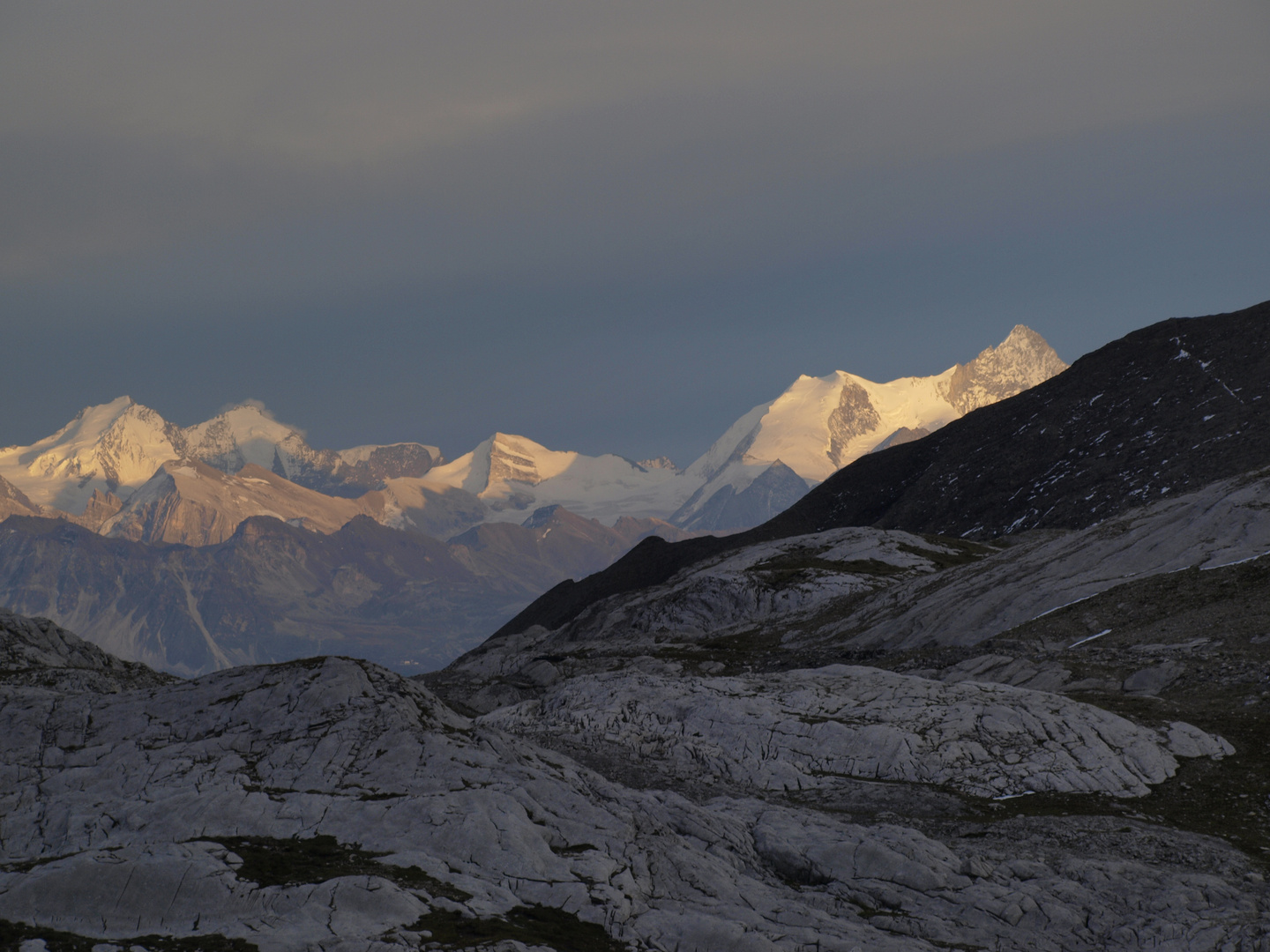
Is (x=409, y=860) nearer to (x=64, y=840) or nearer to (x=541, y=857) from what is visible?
(x=541, y=857)

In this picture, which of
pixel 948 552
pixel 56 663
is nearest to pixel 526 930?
pixel 56 663

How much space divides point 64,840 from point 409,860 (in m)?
11.2

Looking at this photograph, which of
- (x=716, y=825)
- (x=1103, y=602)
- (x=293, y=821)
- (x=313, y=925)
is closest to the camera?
(x=313, y=925)

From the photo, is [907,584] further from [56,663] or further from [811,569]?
[56,663]

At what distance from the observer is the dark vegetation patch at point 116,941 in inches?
982

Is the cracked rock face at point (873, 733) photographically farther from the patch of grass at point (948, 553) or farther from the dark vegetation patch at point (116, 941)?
the patch of grass at point (948, 553)

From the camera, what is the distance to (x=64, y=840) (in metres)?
33.1

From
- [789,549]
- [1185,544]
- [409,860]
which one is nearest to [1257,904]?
[409,860]

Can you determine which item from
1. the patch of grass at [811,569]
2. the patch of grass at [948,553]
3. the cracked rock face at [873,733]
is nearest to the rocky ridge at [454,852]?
the cracked rock face at [873,733]

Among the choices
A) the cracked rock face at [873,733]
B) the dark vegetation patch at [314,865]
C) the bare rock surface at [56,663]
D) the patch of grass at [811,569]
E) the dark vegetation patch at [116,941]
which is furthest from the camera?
the patch of grass at [811,569]

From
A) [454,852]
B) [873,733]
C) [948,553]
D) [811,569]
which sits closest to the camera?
[454,852]

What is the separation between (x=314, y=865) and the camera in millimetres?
30672

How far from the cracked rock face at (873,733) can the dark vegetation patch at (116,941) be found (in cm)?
2870

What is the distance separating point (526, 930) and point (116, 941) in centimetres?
987
